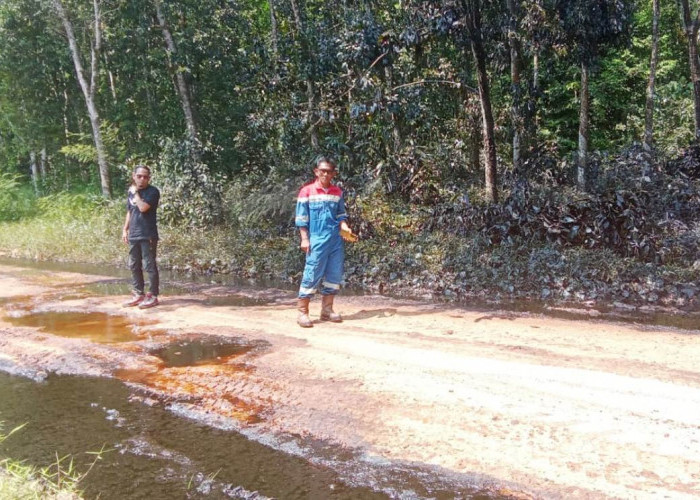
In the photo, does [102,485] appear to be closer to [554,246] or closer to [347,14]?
[554,246]

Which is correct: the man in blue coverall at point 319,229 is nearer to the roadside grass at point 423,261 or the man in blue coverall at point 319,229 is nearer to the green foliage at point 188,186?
the roadside grass at point 423,261

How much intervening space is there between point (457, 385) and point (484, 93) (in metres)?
7.25

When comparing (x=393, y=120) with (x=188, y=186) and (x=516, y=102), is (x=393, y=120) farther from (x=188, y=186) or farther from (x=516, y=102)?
(x=188, y=186)

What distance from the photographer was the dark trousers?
771cm

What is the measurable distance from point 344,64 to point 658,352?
7.85 m

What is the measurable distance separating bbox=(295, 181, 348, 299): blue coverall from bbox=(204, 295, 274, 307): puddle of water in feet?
6.27

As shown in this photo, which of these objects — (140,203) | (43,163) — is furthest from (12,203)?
(140,203)

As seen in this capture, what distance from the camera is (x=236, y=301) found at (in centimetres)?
852

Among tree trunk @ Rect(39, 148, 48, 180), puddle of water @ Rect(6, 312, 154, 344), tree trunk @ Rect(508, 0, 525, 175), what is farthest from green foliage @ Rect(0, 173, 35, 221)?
tree trunk @ Rect(508, 0, 525, 175)

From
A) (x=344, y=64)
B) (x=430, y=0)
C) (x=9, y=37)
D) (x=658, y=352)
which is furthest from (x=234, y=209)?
(x=9, y=37)

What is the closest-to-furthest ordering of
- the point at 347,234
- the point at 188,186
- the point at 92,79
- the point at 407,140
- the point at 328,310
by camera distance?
the point at 347,234 < the point at 328,310 < the point at 407,140 < the point at 188,186 < the point at 92,79

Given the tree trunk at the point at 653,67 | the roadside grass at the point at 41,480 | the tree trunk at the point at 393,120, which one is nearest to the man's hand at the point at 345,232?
the roadside grass at the point at 41,480

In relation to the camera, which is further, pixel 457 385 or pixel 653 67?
pixel 653 67

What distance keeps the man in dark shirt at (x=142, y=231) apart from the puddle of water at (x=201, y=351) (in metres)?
2.24
